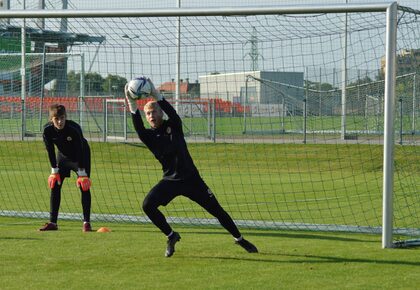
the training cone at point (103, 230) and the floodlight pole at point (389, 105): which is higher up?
the floodlight pole at point (389, 105)

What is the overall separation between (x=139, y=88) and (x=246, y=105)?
27.3ft

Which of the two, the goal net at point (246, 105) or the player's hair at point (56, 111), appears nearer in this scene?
the player's hair at point (56, 111)

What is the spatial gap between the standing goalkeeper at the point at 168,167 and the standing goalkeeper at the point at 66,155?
102 inches

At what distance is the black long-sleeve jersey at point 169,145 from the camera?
405 inches

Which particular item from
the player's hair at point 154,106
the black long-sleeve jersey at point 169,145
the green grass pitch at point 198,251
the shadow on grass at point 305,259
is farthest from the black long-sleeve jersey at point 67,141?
the shadow on grass at point 305,259

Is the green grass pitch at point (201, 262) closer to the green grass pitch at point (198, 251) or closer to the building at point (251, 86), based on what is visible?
the green grass pitch at point (198, 251)

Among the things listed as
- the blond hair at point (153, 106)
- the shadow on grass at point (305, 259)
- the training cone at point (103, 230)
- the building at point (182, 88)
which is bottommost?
the training cone at point (103, 230)

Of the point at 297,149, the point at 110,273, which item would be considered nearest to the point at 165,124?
the point at 110,273

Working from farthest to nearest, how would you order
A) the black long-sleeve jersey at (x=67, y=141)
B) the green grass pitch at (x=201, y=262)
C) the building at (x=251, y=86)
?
the building at (x=251, y=86) < the black long-sleeve jersey at (x=67, y=141) < the green grass pitch at (x=201, y=262)

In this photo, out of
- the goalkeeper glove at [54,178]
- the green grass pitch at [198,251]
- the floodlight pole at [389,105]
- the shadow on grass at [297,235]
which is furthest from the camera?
the goalkeeper glove at [54,178]

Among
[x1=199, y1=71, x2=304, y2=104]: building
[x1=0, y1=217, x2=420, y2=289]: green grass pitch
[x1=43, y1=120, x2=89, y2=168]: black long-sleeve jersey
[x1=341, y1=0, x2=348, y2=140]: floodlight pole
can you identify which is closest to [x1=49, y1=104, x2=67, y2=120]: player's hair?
[x1=43, y1=120, x2=89, y2=168]: black long-sleeve jersey

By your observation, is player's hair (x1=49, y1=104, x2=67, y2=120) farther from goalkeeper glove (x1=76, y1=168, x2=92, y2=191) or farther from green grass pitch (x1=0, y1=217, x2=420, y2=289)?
green grass pitch (x1=0, y1=217, x2=420, y2=289)

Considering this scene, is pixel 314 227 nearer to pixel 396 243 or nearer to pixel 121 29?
pixel 396 243

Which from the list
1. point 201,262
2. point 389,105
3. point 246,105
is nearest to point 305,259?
point 201,262
